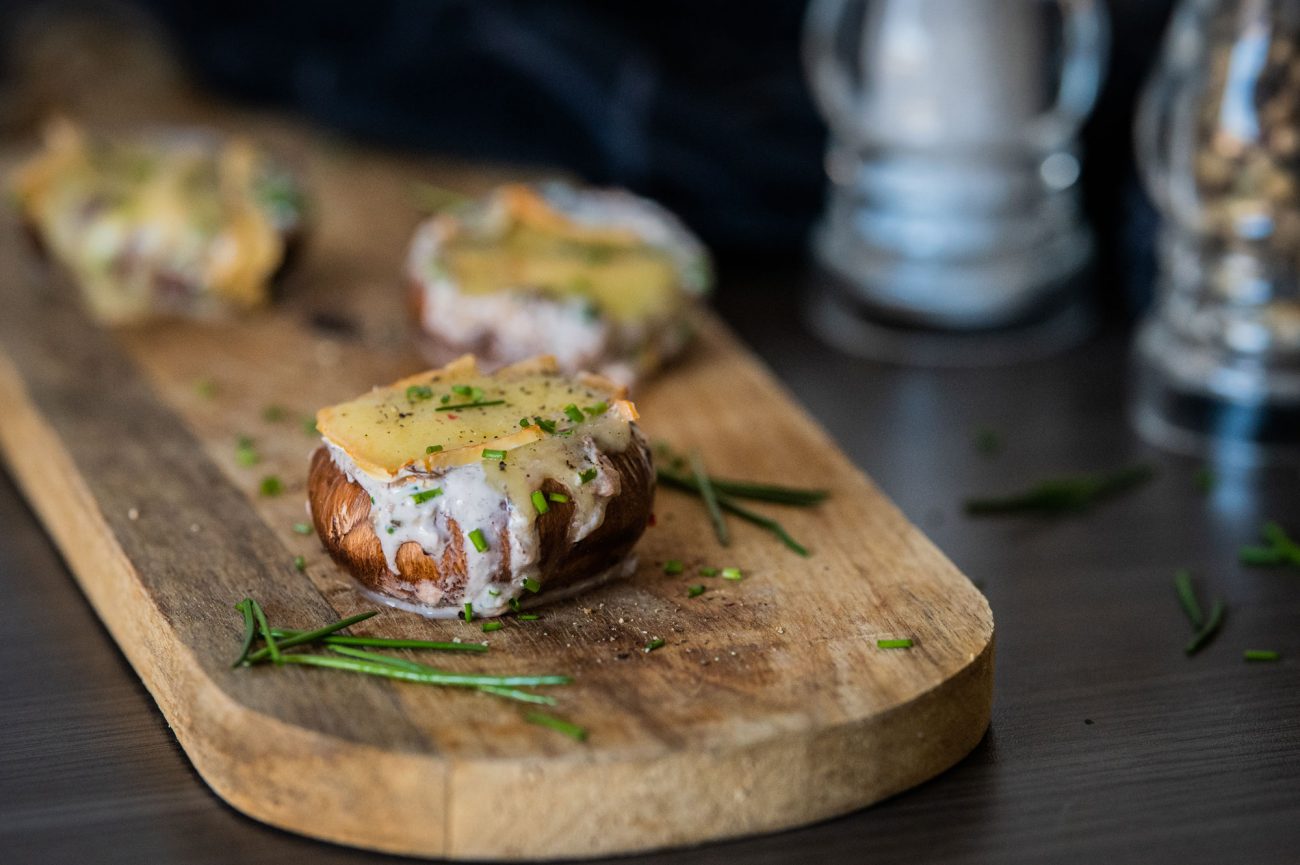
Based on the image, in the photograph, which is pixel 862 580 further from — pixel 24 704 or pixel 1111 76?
pixel 1111 76

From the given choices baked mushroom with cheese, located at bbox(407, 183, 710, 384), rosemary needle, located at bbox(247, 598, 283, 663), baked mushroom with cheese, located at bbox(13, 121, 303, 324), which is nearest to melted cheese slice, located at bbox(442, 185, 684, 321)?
baked mushroom with cheese, located at bbox(407, 183, 710, 384)

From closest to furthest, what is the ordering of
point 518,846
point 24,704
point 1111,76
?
1. point 518,846
2. point 24,704
3. point 1111,76

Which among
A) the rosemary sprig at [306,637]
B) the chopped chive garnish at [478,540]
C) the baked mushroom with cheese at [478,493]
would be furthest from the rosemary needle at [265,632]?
the chopped chive garnish at [478,540]

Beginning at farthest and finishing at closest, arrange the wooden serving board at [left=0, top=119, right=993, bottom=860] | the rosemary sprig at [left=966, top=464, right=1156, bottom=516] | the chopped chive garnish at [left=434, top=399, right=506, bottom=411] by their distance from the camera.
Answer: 1. the rosemary sprig at [left=966, top=464, right=1156, bottom=516]
2. the chopped chive garnish at [left=434, top=399, right=506, bottom=411]
3. the wooden serving board at [left=0, top=119, right=993, bottom=860]

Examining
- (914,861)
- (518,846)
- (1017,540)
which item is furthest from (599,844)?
(1017,540)

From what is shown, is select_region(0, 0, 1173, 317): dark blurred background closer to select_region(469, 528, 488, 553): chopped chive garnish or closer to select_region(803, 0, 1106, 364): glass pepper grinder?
select_region(803, 0, 1106, 364): glass pepper grinder

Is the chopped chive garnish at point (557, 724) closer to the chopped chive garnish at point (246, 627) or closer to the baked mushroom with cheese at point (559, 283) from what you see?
the chopped chive garnish at point (246, 627)

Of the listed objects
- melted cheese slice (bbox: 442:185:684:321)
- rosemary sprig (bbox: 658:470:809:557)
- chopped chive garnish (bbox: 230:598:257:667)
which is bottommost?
chopped chive garnish (bbox: 230:598:257:667)
